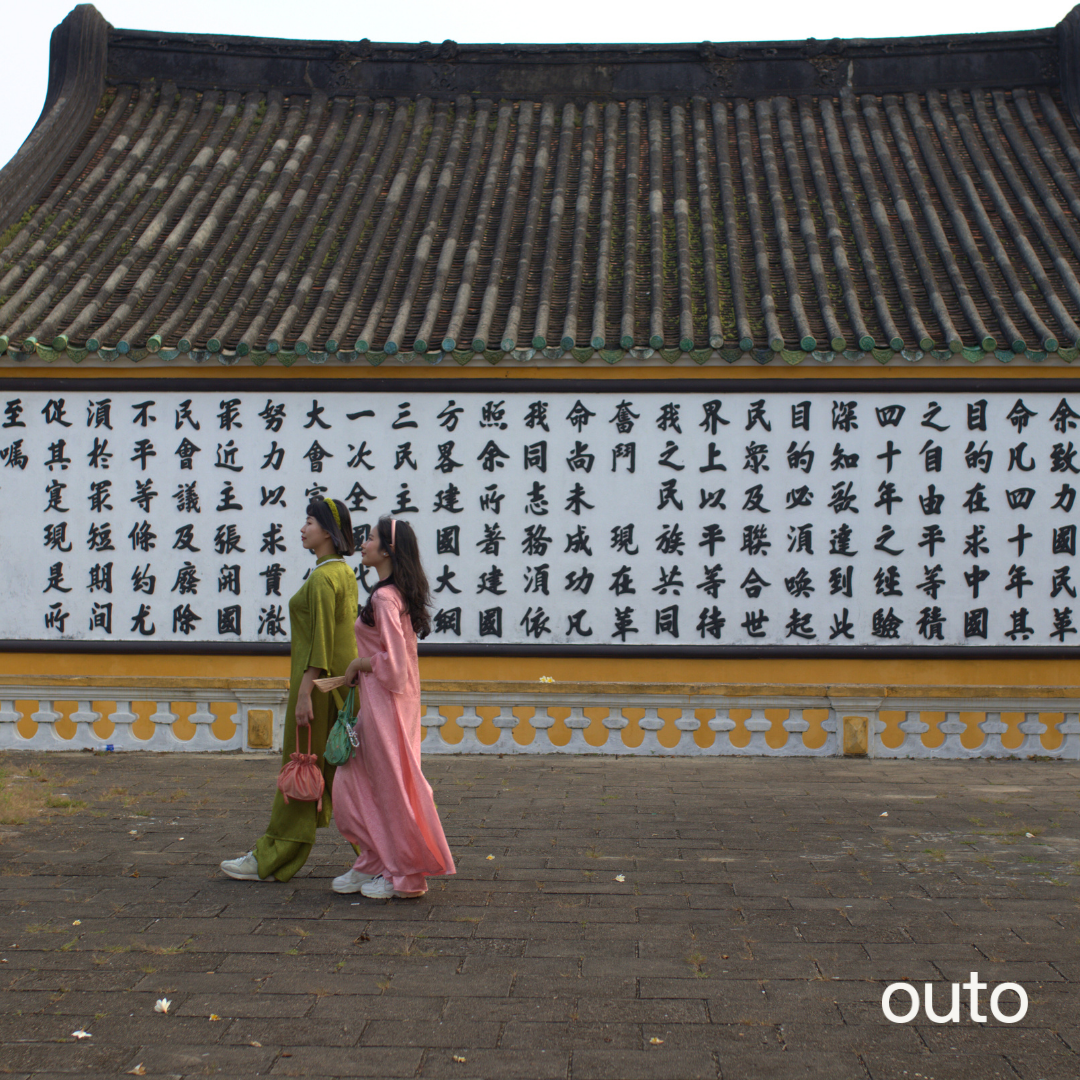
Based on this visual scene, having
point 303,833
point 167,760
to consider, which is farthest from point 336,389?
point 303,833

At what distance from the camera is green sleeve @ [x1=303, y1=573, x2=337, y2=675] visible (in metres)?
4.64

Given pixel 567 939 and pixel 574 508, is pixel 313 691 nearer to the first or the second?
pixel 567 939

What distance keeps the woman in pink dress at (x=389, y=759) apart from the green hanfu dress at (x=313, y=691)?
0.15m

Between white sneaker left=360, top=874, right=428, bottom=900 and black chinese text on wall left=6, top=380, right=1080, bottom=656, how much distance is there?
3.20 meters

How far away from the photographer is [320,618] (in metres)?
4.65

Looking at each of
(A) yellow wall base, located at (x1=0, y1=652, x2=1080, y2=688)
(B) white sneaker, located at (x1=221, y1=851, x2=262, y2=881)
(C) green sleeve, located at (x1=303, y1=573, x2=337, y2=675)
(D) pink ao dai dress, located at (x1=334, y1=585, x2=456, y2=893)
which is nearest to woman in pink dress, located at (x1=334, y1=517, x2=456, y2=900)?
(D) pink ao dai dress, located at (x1=334, y1=585, x2=456, y2=893)

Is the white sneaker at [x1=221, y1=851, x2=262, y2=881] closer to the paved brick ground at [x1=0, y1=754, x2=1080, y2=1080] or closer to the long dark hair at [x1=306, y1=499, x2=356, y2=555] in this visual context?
the paved brick ground at [x1=0, y1=754, x2=1080, y2=1080]

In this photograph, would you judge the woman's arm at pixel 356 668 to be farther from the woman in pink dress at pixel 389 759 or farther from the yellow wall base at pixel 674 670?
the yellow wall base at pixel 674 670

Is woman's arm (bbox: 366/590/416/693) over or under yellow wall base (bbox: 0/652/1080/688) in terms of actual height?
over

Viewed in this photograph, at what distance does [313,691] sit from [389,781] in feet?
1.69

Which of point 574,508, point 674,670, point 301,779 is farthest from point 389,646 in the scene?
point 674,670

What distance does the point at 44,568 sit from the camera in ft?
25.8

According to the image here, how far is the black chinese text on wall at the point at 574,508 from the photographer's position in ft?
24.8

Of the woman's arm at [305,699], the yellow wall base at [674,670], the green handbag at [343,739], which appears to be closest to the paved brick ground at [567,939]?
the green handbag at [343,739]
